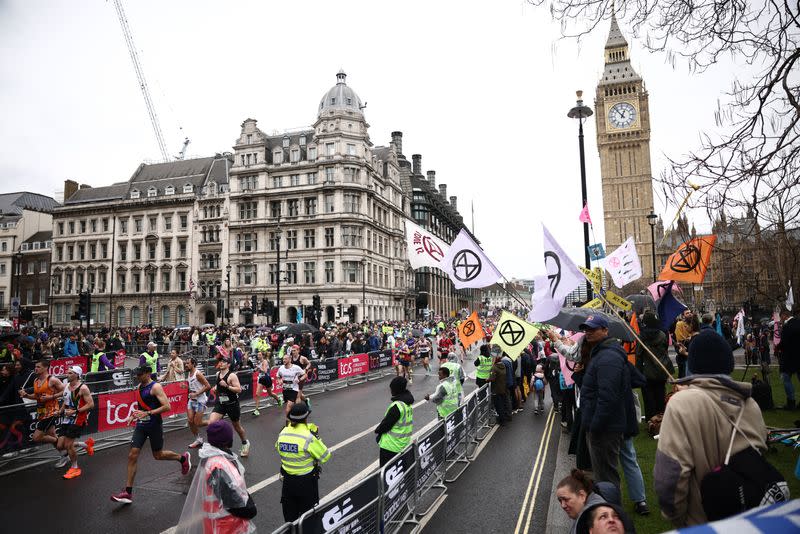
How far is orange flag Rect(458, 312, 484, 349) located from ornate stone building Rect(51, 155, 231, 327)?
4994 cm

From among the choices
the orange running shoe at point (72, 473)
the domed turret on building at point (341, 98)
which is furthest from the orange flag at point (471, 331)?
the domed turret on building at point (341, 98)

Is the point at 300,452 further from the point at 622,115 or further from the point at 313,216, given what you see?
the point at 622,115

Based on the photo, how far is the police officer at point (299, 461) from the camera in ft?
17.6

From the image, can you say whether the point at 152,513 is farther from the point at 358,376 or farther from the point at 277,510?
the point at 358,376

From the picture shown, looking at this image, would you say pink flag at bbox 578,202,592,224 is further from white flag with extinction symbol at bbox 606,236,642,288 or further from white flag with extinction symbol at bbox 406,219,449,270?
white flag with extinction symbol at bbox 406,219,449,270

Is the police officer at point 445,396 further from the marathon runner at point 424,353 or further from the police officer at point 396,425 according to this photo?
the marathon runner at point 424,353

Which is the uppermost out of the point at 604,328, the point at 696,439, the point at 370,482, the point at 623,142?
the point at 623,142

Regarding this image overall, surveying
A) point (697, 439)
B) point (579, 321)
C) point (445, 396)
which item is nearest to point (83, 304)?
point (445, 396)

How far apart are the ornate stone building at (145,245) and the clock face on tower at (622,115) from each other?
266 feet

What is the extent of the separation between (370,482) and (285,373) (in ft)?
25.9

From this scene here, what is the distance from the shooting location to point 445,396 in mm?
8547

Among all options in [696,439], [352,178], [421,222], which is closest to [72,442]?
[696,439]

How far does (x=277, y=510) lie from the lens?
6.98 m

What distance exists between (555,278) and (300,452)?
5.07 m
